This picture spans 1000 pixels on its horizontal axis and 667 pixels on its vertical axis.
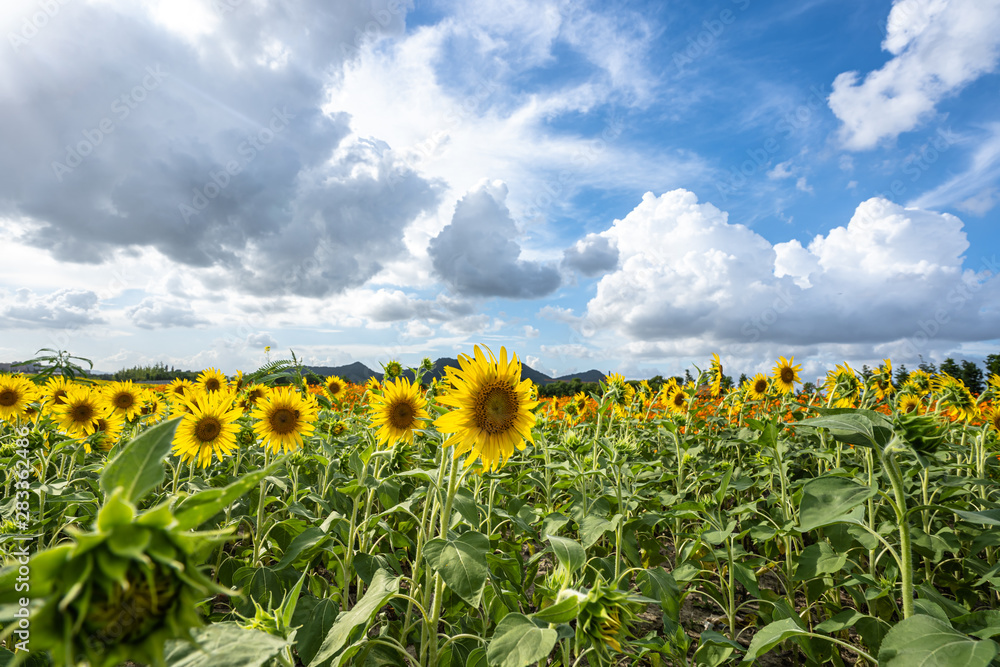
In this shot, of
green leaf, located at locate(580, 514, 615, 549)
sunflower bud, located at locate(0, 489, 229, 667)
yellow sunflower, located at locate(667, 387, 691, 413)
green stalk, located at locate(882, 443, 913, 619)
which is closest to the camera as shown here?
sunflower bud, located at locate(0, 489, 229, 667)

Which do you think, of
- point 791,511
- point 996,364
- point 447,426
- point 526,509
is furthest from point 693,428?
point 996,364

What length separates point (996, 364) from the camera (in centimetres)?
1438

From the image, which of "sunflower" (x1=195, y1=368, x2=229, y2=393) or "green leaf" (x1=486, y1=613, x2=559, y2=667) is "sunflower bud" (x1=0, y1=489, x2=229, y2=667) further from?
"sunflower" (x1=195, y1=368, x2=229, y2=393)

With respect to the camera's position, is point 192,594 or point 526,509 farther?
point 526,509

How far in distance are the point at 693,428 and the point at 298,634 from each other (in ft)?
17.8

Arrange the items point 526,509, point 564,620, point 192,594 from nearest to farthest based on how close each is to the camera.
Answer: point 192,594, point 564,620, point 526,509

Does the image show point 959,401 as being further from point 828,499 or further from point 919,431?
point 828,499

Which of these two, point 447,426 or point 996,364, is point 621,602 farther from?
point 996,364

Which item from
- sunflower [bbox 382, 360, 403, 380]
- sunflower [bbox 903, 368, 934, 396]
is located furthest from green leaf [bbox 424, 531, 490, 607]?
sunflower [bbox 903, 368, 934, 396]

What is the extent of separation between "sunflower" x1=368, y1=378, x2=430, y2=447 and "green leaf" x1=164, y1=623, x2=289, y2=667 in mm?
2747

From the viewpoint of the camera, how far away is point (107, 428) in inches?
202

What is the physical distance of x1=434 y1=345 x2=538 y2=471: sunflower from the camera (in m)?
2.68

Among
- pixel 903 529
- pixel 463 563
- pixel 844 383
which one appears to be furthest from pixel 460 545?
pixel 844 383

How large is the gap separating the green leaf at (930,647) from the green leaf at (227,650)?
5.57ft
